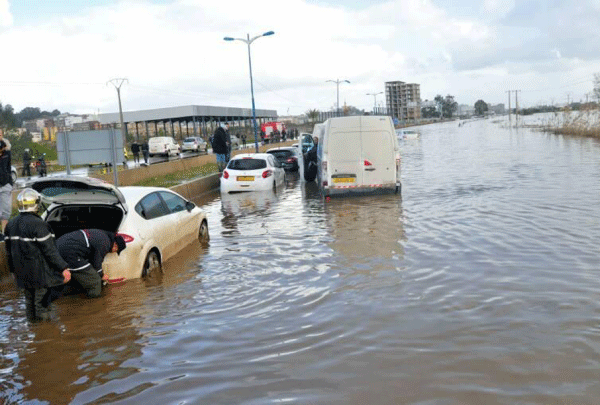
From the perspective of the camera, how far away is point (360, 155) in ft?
53.6

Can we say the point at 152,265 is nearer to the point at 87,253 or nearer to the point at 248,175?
the point at 87,253

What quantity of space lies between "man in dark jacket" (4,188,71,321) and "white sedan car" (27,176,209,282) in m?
1.50

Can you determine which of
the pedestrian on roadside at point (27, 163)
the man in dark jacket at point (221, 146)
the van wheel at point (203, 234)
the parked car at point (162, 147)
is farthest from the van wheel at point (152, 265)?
the parked car at point (162, 147)

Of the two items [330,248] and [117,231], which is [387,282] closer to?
[330,248]

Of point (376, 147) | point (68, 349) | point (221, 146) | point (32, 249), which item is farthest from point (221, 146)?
point (68, 349)

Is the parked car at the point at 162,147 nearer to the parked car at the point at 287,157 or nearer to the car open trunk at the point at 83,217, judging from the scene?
the parked car at the point at 287,157

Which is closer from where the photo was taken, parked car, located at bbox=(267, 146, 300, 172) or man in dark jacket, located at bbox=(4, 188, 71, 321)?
man in dark jacket, located at bbox=(4, 188, 71, 321)

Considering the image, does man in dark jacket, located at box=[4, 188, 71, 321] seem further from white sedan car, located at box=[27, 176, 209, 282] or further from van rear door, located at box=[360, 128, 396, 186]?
van rear door, located at box=[360, 128, 396, 186]

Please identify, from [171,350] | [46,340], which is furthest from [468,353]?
[46,340]

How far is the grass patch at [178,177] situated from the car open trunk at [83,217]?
12382 mm

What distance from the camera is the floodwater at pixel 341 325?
482 centimetres

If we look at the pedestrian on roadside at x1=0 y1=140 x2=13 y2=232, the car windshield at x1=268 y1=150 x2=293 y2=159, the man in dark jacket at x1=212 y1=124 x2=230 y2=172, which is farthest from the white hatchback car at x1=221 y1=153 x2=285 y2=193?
the pedestrian on roadside at x1=0 y1=140 x2=13 y2=232

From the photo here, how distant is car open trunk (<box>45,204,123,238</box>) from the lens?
28.2 feet

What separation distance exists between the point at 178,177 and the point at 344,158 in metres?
10.7
